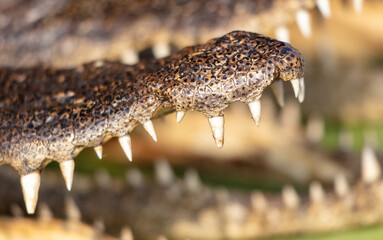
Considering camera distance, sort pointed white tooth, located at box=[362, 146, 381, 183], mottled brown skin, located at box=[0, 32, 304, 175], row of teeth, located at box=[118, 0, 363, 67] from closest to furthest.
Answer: mottled brown skin, located at box=[0, 32, 304, 175], row of teeth, located at box=[118, 0, 363, 67], pointed white tooth, located at box=[362, 146, 381, 183]

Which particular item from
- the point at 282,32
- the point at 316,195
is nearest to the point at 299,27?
the point at 282,32

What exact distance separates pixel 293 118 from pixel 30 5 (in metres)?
1.19

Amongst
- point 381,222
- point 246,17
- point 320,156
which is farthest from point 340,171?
point 246,17

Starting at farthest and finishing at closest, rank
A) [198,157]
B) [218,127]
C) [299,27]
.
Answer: [198,157], [299,27], [218,127]

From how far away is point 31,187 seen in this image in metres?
1.17

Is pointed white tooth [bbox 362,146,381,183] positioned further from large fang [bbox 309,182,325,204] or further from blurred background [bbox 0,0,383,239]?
large fang [bbox 309,182,325,204]

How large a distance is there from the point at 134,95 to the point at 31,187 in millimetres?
333

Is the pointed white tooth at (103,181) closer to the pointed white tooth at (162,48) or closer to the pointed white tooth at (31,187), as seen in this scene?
the pointed white tooth at (162,48)

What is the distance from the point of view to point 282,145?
214 centimetres

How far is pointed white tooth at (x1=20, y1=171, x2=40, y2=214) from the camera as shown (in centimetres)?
116

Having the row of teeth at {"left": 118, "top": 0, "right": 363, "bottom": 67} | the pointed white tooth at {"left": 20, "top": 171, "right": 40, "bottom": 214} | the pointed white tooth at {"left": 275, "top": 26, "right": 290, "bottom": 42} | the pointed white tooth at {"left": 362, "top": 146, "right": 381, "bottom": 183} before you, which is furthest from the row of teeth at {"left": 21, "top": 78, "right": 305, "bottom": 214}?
the pointed white tooth at {"left": 362, "top": 146, "right": 381, "bottom": 183}

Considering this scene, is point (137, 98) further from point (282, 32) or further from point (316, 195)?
point (316, 195)

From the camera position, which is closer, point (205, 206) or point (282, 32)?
point (282, 32)

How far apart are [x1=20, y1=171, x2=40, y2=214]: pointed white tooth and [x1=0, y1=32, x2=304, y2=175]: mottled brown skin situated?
0.05 ft
